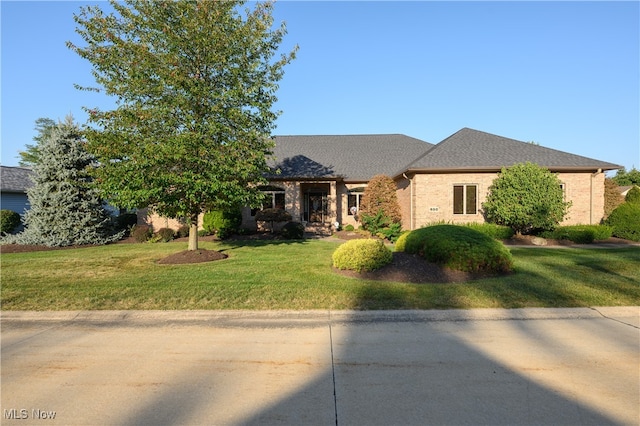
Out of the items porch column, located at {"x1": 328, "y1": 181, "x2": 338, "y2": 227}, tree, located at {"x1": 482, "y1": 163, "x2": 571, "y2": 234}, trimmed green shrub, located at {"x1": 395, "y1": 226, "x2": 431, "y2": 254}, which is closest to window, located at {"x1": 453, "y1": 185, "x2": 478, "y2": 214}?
tree, located at {"x1": 482, "y1": 163, "x2": 571, "y2": 234}

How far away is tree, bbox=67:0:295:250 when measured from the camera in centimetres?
979

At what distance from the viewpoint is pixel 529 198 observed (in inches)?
592

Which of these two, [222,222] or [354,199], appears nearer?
[222,222]

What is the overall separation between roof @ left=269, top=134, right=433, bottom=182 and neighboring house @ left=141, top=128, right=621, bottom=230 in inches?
2.7

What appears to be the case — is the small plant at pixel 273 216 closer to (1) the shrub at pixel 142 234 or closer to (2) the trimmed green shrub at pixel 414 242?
(1) the shrub at pixel 142 234

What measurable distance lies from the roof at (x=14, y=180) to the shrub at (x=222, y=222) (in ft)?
39.9

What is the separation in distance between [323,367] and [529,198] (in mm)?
14661

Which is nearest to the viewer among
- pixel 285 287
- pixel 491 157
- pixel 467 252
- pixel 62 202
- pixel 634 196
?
pixel 285 287

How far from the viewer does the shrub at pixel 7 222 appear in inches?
738

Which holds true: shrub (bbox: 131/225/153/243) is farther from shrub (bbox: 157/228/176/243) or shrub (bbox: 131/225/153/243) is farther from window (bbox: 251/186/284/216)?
window (bbox: 251/186/284/216)

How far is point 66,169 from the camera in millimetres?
16484

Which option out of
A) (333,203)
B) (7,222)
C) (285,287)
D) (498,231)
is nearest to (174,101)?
(285,287)

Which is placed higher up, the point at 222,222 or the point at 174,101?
the point at 174,101

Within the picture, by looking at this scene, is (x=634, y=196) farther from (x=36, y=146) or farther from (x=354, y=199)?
(x=36, y=146)
